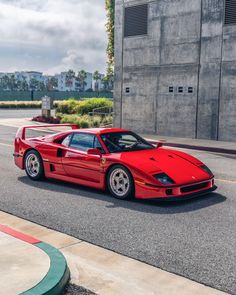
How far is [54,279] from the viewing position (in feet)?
14.1

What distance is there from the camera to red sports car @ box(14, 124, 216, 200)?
7580 mm

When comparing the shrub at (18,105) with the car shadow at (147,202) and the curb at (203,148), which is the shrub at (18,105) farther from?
the car shadow at (147,202)

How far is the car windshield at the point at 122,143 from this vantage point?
8570 millimetres

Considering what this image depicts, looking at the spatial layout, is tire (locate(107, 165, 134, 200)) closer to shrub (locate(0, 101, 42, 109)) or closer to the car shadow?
the car shadow

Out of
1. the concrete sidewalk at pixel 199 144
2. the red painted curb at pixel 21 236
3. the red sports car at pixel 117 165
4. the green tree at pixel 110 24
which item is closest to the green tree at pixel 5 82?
the green tree at pixel 110 24

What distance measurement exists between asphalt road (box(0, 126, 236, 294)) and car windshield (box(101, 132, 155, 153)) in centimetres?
95

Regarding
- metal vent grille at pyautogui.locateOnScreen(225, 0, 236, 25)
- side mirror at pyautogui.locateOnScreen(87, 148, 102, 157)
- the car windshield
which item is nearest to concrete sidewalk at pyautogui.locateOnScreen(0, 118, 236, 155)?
metal vent grille at pyautogui.locateOnScreen(225, 0, 236, 25)

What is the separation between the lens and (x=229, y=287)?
4504 millimetres

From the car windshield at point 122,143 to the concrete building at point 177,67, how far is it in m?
11.8

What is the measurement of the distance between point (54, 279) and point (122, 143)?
476 cm

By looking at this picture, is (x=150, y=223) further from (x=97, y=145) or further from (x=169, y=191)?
(x=97, y=145)

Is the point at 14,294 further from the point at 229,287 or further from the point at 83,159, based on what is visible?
the point at 83,159

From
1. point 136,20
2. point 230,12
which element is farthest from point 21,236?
point 136,20

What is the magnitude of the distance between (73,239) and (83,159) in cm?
286
